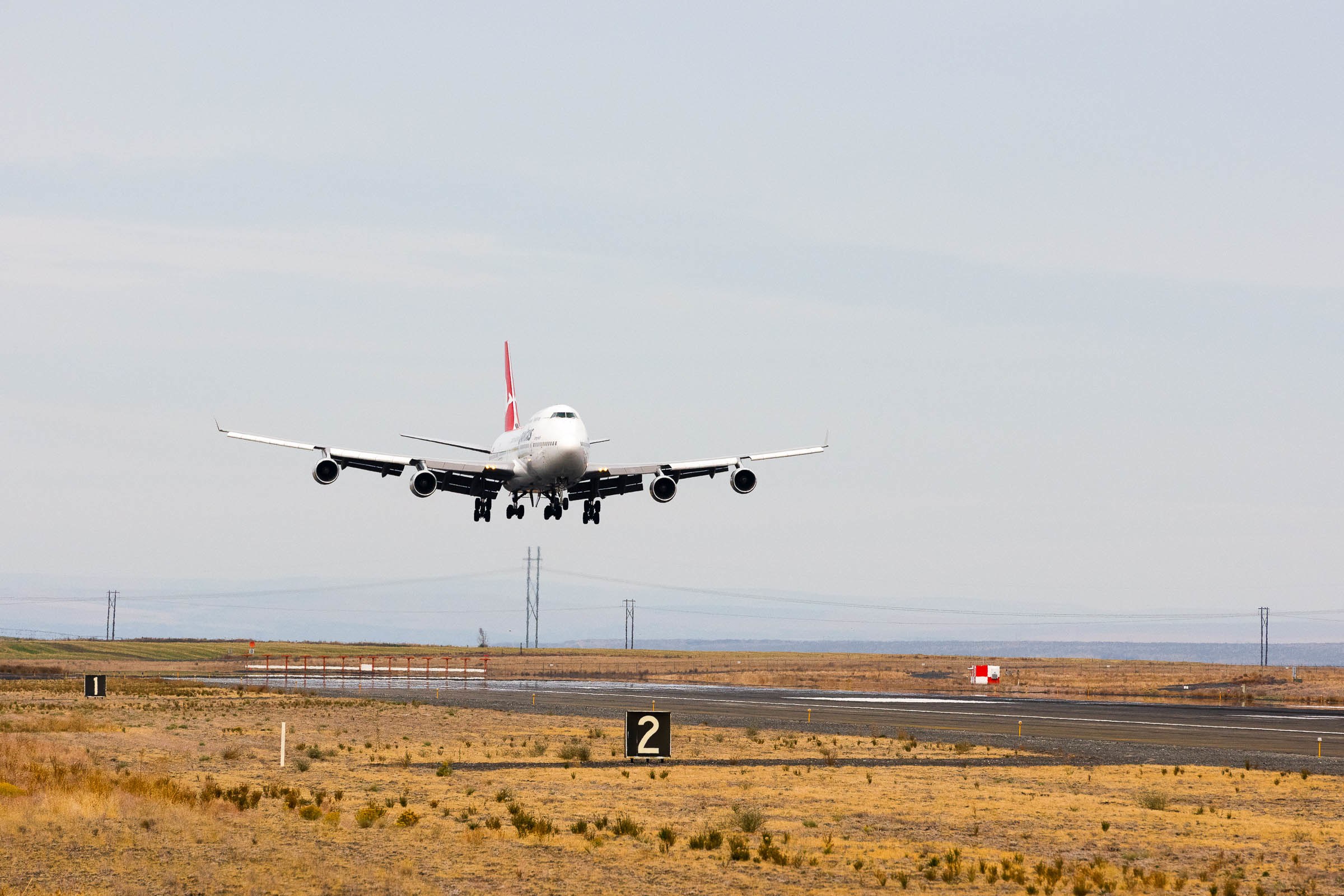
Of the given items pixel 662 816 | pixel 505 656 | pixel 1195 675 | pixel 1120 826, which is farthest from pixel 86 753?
pixel 505 656

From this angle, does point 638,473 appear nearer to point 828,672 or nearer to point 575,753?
point 575,753

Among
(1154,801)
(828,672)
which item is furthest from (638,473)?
(828,672)

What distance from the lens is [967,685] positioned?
10975 centimetres

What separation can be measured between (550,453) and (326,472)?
32.6ft

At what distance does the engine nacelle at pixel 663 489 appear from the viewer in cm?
6594

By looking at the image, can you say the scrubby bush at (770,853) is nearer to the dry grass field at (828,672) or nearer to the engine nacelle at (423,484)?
the engine nacelle at (423,484)

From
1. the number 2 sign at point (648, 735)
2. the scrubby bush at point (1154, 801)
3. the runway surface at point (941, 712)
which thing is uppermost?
the number 2 sign at point (648, 735)

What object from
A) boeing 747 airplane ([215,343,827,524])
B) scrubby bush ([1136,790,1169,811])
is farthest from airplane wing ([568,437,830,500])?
scrubby bush ([1136,790,1169,811])

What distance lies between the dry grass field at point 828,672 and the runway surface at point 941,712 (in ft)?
40.2

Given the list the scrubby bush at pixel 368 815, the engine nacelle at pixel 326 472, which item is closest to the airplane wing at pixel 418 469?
the engine nacelle at pixel 326 472

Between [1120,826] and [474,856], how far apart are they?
13.7 m

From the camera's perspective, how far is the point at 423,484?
63844 mm

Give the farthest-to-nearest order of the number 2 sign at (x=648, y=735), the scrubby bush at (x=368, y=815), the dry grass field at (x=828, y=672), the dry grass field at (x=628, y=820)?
1. the dry grass field at (x=828, y=672)
2. the number 2 sign at (x=648, y=735)
3. the scrubby bush at (x=368, y=815)
4. the dry grass field at (x=628, y=820)

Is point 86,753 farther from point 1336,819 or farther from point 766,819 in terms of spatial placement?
point 1336,819
